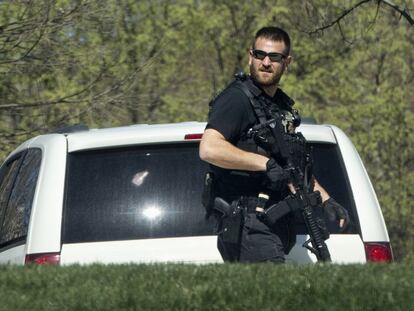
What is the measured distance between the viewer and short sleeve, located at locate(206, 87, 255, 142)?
6.13 metres

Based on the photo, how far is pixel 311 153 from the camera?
6.54m

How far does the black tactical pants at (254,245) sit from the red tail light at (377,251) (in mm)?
439

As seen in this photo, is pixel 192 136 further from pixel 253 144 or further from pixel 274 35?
pixel 274 35

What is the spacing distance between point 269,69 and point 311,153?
0.50 m

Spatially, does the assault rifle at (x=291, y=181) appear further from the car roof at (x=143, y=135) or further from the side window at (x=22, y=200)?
the side window at (x=22, y=200)

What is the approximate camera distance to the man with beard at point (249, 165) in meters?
6.05

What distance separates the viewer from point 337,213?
6.19m

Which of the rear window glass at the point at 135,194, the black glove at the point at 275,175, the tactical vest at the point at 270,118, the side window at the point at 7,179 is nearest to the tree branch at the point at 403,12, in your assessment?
the side window at the point at 7,179

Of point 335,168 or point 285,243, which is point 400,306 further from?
point 335,168

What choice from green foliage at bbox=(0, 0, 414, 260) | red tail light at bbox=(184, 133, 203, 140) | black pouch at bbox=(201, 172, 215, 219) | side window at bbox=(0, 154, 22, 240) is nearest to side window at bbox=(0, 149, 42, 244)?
side window at bbox=(0, 154, 22, 240)

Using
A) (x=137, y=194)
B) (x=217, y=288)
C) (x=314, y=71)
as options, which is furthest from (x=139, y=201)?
(x=314, y=71)

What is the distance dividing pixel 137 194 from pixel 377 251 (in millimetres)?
1212

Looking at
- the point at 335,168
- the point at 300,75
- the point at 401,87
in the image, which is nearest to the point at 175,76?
the point at 300,75

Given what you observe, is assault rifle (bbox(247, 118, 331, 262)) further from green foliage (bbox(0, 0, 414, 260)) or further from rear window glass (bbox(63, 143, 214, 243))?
green foliage (bbox(0, 0, 414, 260))
